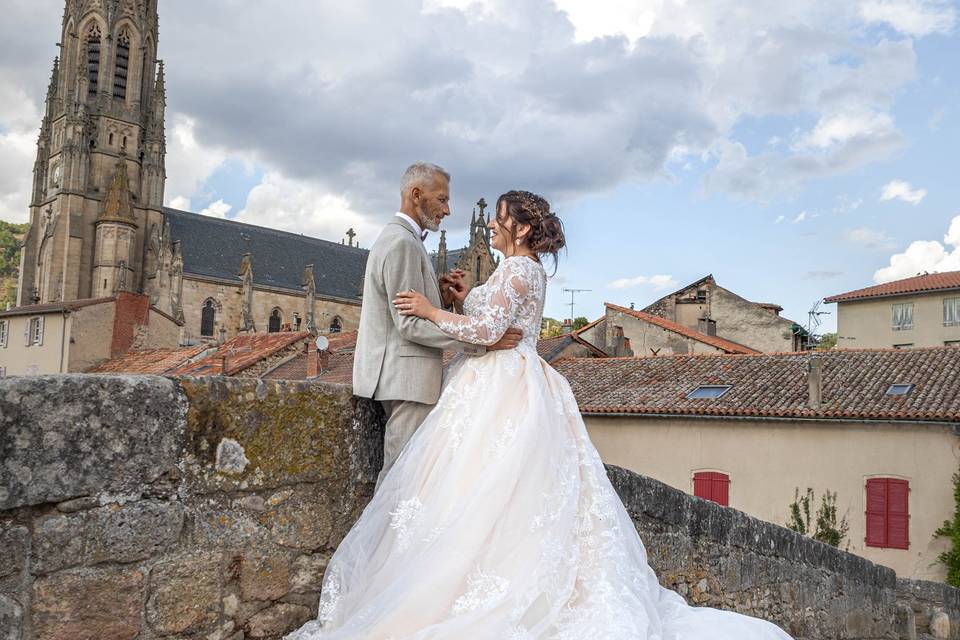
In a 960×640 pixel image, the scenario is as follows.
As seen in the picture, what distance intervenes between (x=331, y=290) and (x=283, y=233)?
7.65 metres

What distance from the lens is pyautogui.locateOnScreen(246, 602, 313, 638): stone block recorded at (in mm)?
3049

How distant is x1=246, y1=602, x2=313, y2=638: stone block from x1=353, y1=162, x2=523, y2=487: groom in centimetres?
61

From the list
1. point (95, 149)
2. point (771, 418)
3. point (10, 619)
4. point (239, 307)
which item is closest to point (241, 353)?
point (771, 418)

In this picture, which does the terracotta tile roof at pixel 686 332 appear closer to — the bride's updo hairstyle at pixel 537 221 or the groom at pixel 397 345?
the bride's updo hairstyle at pixel 537 221

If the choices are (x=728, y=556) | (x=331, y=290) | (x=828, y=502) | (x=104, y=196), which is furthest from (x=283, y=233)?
(x=728, y=556)

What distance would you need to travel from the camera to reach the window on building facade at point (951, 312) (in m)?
41.0

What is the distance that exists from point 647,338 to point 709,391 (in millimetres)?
12099

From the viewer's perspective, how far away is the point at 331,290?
66875 mm

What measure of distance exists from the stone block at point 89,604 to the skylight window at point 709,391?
1985cm

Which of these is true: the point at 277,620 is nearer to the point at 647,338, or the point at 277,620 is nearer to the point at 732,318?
the point at 647,338

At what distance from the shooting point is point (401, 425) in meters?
3.33

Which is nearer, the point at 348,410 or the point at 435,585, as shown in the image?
the point at 435,585

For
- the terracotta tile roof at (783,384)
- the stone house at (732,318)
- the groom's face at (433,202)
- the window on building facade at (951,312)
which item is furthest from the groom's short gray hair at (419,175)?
the window on building facade at (951,312)

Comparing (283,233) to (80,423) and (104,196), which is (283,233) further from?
(80,423)
